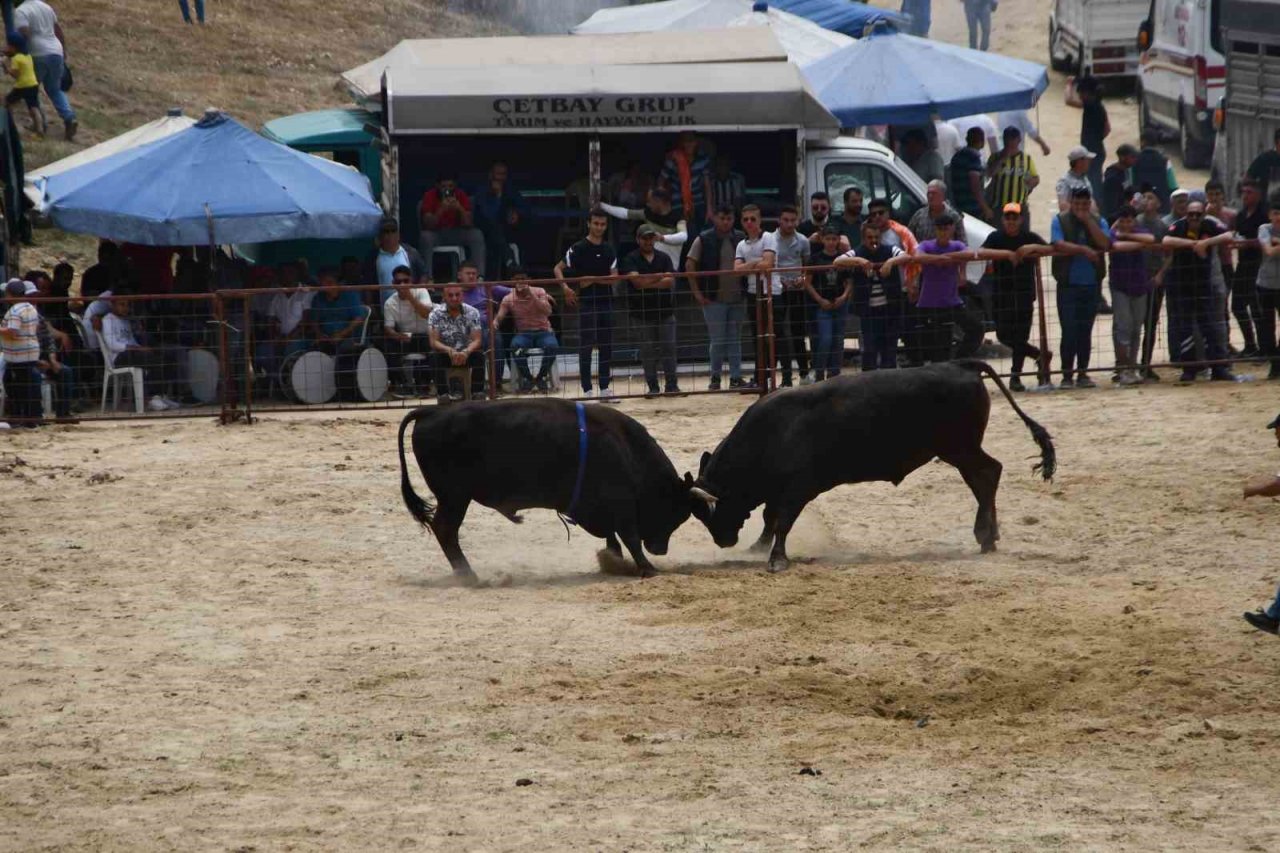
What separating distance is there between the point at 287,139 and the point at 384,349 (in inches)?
167

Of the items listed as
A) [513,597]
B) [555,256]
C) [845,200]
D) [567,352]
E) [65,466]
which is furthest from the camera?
[555,256]

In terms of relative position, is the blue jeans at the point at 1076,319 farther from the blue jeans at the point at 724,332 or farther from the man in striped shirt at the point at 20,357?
the man in striped shirt at the point at 20,357

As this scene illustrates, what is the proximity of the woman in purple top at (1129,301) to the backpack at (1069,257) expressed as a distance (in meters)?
0.15

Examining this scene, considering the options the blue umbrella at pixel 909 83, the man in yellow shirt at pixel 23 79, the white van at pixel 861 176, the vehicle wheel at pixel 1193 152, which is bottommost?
the white van at pixel 861 176

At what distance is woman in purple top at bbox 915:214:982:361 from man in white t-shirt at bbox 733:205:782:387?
1.25 metres

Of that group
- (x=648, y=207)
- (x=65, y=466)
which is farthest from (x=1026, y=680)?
(x=648, y=207)

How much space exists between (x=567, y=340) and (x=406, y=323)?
4.73 ft

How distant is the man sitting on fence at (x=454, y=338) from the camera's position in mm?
16188

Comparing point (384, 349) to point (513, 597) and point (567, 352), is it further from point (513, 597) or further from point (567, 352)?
point (513, 597)

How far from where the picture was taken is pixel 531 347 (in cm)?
1661

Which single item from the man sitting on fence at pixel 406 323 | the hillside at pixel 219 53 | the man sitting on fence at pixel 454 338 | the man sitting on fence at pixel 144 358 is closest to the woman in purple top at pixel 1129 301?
the man sitting on fence at pixel 454 338

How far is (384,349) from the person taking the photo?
16.8 meters

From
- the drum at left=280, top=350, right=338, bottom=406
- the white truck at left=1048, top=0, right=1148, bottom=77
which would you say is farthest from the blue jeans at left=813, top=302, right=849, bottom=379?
the white truck at left=1048, top=0, right=1148, bottom=77

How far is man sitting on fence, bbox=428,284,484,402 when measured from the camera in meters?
16.2
